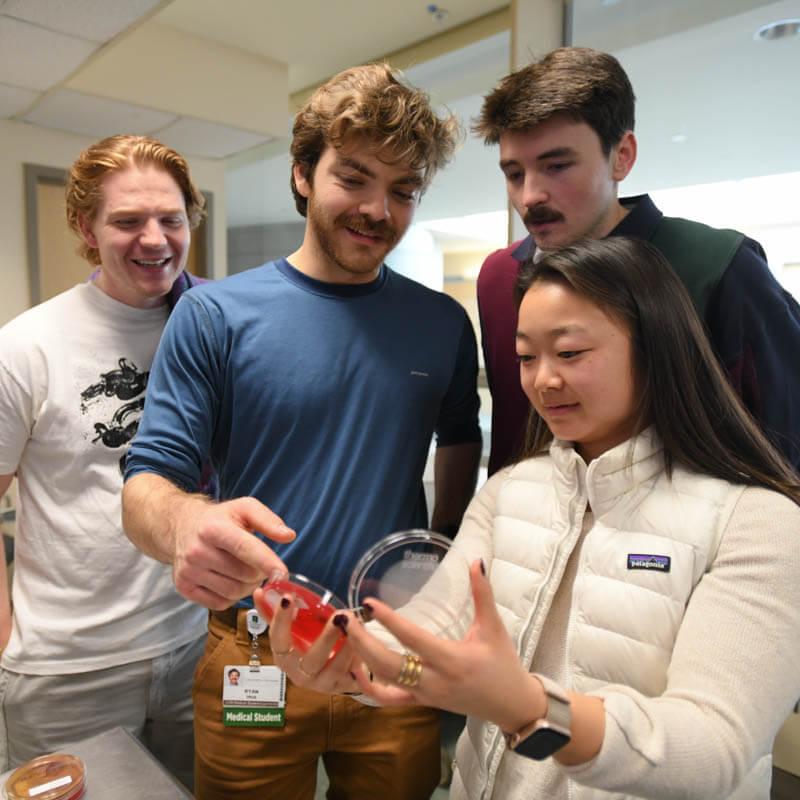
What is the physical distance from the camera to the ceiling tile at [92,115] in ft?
11.4

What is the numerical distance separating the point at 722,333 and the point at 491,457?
585mm

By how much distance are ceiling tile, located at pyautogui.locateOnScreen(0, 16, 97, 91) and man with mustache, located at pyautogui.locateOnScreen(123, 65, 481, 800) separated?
204 centimetres

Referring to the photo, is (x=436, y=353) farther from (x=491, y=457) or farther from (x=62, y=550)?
(x=62, y=550)

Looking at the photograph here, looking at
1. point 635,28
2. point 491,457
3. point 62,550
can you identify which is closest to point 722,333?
point 491,457

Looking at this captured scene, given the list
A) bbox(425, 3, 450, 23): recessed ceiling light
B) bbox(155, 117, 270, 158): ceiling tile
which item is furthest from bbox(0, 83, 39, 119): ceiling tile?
bbox(425, 3, 450, 23): recessed ceiling light

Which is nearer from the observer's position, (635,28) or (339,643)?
(339,643)

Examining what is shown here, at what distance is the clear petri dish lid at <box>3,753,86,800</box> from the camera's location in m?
1.03

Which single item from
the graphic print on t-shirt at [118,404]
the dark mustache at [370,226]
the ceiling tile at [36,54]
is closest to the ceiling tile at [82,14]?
the ceiling tile at [36,54]

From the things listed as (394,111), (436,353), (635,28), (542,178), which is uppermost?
(635,28)

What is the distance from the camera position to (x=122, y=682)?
5.32 feet

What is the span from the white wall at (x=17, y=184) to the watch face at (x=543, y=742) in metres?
4.29

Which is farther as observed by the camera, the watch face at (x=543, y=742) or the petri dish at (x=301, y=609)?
the petri dish at (x=301, y=609)

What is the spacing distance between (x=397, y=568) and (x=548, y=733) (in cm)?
41

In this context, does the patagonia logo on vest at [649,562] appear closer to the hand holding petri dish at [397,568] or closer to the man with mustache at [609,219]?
the hand holding petri dish at [397,568]
